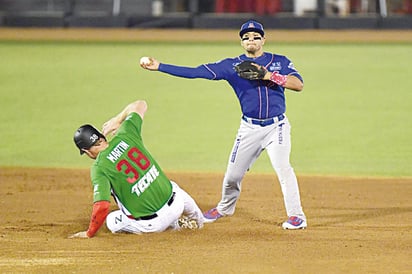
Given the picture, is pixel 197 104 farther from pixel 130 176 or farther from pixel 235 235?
pixel 130 176

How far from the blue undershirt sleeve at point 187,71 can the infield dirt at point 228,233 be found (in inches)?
53.4

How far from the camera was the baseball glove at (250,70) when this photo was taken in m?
7.61

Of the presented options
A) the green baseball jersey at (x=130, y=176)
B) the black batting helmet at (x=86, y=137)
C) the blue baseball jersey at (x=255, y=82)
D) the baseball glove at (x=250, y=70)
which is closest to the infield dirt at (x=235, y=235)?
the green baseball jersey at (x=130, y=176)

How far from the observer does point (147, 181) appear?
7.47 meters

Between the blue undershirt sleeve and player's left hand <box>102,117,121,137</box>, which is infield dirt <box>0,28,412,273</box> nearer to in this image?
player's left hand <box>102,117,121,137</box>

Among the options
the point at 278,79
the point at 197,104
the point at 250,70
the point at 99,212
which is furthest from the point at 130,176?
the point at 197,104

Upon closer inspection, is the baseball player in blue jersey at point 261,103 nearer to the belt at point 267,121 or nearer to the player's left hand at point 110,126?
the belt at point 267,121

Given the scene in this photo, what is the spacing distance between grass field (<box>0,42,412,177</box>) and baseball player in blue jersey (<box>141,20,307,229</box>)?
3181 mm

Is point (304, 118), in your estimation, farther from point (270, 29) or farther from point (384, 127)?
point (270, 29)

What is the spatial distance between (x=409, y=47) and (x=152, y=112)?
9087 mm

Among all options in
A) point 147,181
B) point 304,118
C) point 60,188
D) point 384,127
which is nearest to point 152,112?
point 304,118

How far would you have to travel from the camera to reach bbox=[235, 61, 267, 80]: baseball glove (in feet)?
25.0

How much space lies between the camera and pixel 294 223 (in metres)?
7.91

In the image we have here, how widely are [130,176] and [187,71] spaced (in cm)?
114
